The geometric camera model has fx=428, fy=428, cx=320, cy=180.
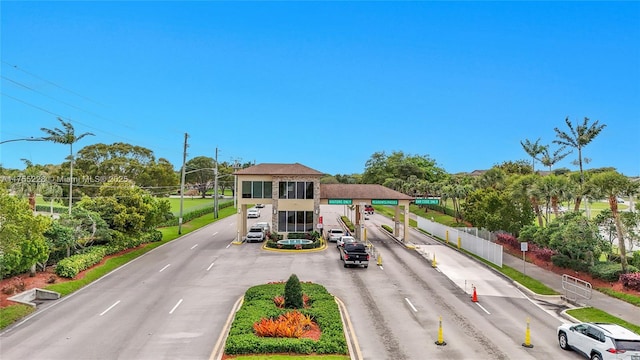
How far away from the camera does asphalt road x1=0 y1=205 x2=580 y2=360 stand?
55.7 feet

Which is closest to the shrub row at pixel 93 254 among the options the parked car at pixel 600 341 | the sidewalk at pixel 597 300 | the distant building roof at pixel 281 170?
the distant building roof at pixel 281 170

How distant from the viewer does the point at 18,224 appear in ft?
69.4

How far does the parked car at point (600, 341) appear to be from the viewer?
14961 mm

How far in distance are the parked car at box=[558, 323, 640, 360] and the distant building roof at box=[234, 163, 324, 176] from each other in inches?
1179

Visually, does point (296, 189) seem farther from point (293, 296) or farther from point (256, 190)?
point (293, 296)

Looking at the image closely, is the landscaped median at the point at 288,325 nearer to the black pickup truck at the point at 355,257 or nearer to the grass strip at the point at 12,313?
the black pickup truck at the point at 355,257

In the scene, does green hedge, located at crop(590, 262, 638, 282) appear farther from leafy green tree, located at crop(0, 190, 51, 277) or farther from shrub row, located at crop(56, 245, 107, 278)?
shrub row, located at crop(56, 245, 107, 278)

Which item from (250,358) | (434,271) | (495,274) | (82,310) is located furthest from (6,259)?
(495,274)

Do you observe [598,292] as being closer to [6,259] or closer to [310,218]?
[310,218]

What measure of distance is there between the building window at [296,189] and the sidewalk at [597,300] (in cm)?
2069

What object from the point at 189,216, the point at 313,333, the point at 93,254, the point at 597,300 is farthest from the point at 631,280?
the point at 189,216

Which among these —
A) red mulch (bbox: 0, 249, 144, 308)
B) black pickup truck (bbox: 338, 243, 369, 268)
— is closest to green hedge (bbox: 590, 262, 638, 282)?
black pickup truck (bbox: 338, 243, 369, 268)

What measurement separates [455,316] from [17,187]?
4863cm

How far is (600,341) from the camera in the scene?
15.8 m
